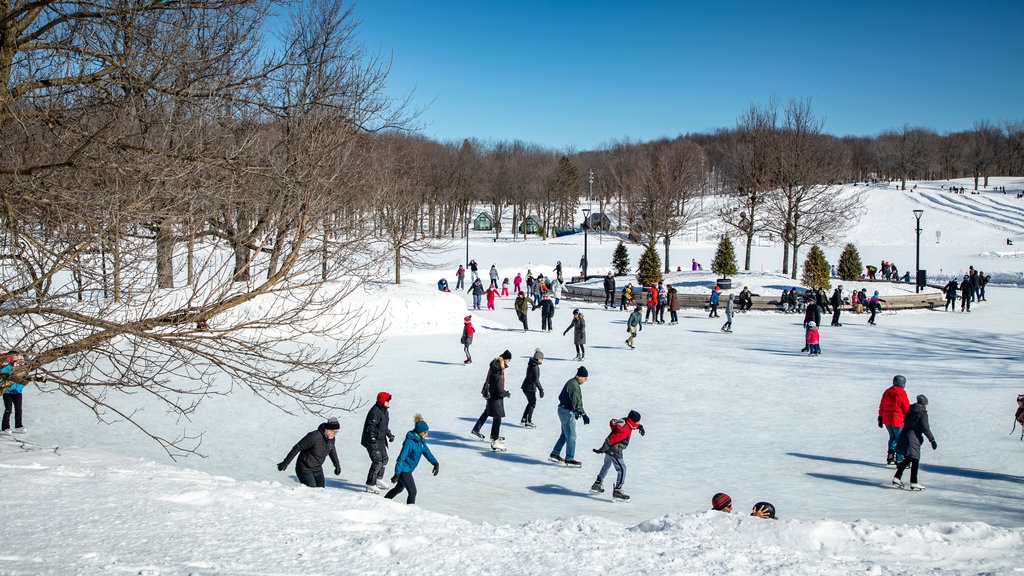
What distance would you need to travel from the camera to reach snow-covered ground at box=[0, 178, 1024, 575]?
6000mm

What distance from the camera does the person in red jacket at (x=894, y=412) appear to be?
33.1 feet

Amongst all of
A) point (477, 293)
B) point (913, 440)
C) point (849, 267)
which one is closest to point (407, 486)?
point (913, 440)

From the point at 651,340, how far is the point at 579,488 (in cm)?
1211

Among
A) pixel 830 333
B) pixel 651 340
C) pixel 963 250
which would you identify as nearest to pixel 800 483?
pixel 651 340

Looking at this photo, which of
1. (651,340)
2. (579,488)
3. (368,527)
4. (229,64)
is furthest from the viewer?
(651,340)

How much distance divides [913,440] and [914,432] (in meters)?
0.10

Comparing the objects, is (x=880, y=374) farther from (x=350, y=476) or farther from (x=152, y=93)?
(x=152, y=93)

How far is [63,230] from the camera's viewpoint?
5.50 m

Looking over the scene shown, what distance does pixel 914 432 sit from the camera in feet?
29.9

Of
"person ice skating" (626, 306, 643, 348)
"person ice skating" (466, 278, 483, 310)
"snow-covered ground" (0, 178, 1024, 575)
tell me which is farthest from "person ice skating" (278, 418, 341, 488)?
"person ice skating" (466, 278, 483, 310)

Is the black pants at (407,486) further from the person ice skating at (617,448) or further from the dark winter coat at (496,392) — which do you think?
the dark winter coat at (496,392)

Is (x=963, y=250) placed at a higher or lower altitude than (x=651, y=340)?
higher

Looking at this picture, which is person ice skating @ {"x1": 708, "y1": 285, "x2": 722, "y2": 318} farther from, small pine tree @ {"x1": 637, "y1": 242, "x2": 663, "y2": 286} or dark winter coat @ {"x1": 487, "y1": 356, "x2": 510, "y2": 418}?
dark winter coat @ {"x1": 487, "y1": 356, "x2": 510, "y2": 418}

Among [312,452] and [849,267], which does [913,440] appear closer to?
[312,452]
